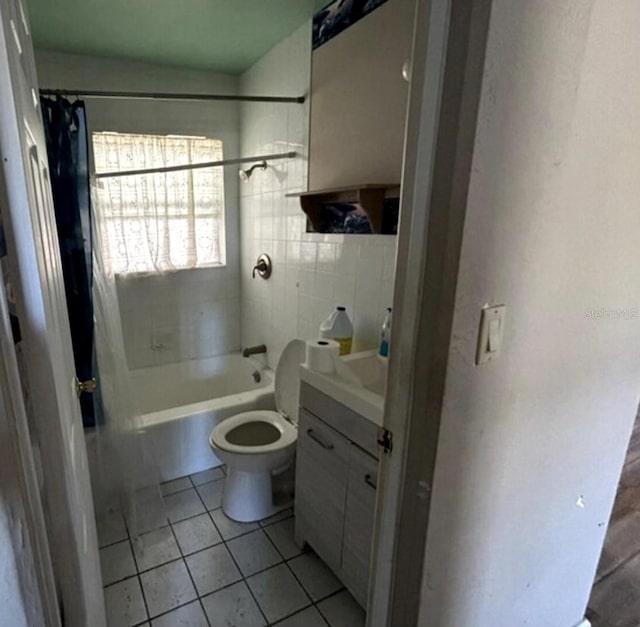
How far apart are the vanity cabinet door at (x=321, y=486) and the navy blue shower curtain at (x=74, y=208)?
103cm

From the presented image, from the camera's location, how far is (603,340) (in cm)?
103

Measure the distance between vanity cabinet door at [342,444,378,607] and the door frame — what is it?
0.37 m

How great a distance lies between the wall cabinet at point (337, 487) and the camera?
1390 mm

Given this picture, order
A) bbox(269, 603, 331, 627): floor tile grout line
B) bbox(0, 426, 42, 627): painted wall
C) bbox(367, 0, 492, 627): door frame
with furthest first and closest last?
bbox(269, 603, 331, 627): floor tile grout line
bbox(367, 0, 492, 627): door frame
bbox(0, 426, 42, 627): painted wall

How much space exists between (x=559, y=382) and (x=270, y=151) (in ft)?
6.98

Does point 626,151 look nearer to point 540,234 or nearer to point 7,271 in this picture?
point 540,234

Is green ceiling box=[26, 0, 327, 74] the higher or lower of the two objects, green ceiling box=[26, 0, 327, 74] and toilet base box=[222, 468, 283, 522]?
the higher

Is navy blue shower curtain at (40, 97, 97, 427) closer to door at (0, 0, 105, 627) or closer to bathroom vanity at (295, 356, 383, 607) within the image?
bathroom vanity at (295, 356, 383, 607)

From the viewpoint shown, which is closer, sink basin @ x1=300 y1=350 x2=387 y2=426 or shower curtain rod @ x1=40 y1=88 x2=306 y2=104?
sink basin @ x1=300 y1=350 x2=387 y2=426

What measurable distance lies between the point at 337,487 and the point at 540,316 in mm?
998

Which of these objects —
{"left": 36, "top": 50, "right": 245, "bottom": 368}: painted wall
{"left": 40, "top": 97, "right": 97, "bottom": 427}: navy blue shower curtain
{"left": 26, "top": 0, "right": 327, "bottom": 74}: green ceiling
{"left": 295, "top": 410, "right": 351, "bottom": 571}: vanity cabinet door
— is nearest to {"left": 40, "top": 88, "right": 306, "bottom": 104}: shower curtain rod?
{"left": 40, "top": 97, "right": 97, "bottom": 427}: navy blue shower curtain

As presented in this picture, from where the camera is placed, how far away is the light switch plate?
797 mm

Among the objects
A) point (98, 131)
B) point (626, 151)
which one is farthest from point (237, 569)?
point (98, 131)

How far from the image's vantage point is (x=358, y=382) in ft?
4.86
